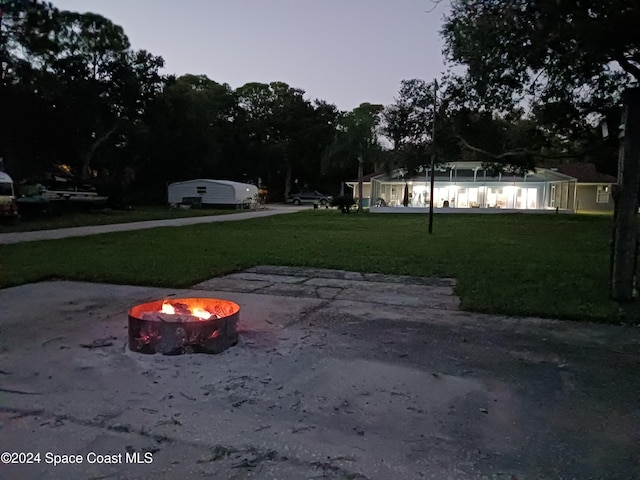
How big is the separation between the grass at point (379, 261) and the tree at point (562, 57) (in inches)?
45.5

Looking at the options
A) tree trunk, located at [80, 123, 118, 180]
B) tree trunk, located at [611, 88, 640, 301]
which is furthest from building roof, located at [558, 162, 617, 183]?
tree trunk, located at [611, 88, 640, 301]

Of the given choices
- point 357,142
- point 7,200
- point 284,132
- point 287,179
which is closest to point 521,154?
point 357,142

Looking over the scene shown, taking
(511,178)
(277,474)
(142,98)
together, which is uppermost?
(142,98)

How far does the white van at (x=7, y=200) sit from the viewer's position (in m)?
Result: 17.8

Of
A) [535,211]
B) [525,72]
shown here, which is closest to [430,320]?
[525,72]

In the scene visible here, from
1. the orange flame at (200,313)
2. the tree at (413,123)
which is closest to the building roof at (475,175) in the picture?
the tree at (413,123)

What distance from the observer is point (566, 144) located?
101ft

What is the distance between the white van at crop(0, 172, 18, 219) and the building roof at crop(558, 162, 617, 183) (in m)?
39.9

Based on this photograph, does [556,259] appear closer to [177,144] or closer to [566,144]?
[566,144]

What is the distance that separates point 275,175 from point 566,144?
31818 mm

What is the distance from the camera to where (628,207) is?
21.0 ft

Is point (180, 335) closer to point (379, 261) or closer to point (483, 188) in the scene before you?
point (379, 261)

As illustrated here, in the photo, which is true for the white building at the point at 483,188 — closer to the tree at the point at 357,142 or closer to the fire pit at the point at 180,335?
the tree at the point at 357,142

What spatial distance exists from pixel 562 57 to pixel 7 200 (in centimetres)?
1801
